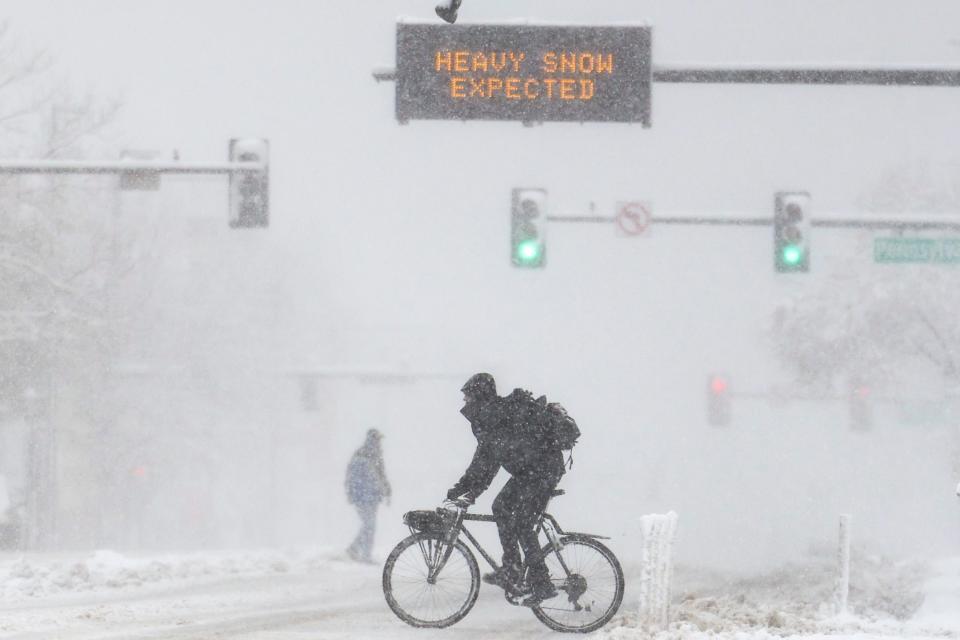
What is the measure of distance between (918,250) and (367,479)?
7.54 metres

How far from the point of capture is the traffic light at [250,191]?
17.9 meters

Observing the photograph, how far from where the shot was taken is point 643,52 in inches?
548

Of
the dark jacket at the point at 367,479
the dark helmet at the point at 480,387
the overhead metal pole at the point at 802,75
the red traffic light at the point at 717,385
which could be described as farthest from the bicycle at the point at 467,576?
the red traffic light at the point at 717,385

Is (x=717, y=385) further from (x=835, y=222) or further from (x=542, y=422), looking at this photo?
(x=542, y=422)

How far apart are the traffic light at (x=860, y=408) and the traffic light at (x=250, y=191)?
23.8 m

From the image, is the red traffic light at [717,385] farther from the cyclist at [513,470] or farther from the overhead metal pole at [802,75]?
the cyclist at [513,470]

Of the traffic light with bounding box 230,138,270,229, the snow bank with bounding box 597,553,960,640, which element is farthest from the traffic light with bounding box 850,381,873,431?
the traffic light with bounding box 230,138,270,229

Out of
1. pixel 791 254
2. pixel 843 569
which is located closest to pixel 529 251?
pixel 791 254

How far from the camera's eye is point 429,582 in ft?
35.8

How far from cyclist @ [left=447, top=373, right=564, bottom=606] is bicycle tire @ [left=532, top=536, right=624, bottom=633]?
6.0 inches

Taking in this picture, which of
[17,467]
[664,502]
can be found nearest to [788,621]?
[17,467]

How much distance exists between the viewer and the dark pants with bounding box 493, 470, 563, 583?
35.0ft

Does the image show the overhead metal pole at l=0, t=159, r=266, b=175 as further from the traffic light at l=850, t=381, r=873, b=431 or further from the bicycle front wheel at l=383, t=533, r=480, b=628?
the traffic light at l=850, t=381, r=873, b=431

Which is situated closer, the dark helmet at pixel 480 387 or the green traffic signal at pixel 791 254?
the dark helmet at pixel 480 387
